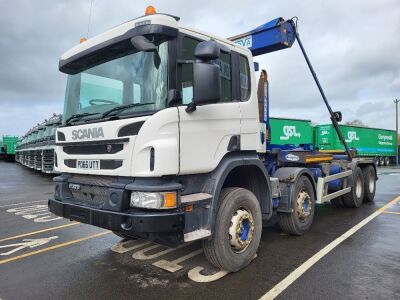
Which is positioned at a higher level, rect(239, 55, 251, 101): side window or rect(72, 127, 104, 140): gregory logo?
rect(239, 55, 251, 101): side window

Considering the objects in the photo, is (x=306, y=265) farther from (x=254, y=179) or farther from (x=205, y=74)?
(x=205, y=74)

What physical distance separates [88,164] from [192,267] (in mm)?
1777

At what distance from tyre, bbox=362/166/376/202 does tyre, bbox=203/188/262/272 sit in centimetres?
567

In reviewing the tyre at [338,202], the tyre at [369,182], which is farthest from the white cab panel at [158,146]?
the tyre at [369,182]

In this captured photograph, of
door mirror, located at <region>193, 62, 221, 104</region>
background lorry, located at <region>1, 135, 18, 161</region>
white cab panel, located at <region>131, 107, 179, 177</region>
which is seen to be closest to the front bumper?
white cab panel, located at <region>131, 107, 179, 177</region>

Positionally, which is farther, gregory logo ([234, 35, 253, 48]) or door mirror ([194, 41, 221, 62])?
gregory logo ([234, 35, 253, 48])

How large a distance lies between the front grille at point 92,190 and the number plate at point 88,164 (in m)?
0.12

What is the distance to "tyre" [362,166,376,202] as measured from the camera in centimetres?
884

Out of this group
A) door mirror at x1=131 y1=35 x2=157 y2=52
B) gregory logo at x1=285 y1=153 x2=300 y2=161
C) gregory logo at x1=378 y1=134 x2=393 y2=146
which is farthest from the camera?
gregory logo at x1=378 y1=134 x2=393 y2=146

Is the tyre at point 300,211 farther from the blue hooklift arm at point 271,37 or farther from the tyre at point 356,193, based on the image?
the tyre at point 356,193

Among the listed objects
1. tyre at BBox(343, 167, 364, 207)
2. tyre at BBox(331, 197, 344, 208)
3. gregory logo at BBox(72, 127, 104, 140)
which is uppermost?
gregory logo at BBox(72, 127, 104, 140)

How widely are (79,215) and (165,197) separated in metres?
1.18

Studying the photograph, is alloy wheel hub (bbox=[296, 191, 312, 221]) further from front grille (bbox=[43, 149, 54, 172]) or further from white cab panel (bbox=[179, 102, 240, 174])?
front grille (bbox=[43, 149, 54, 172])

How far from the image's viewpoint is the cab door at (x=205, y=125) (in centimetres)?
353
